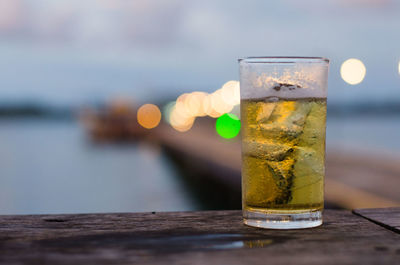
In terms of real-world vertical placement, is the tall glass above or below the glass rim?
below

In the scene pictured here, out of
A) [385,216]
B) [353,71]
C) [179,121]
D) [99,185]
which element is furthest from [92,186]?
[179,121]

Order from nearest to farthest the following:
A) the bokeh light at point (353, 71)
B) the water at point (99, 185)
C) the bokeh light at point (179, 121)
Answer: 1. the bokeh light at point (353, 71)
2. the water at point (99, 185)
3. the bokeh light at point (179, 121)

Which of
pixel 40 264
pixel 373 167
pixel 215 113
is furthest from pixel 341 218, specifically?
pixel 215 113

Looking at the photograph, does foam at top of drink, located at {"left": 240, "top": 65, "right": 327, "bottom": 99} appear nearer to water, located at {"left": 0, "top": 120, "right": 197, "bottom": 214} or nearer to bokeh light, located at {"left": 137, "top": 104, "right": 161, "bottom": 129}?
water, located at {"left": 0, "top": 120, "right": 197, "bottom": 214}

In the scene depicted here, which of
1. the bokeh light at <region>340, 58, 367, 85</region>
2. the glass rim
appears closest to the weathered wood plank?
the glass rim

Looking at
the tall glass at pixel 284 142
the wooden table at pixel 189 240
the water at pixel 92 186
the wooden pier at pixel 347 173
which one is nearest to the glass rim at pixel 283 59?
the tall glass at pixel 284 142

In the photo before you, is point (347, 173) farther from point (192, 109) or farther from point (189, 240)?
point (192, 109)

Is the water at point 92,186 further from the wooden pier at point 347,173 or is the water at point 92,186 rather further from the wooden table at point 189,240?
the wooden table at point 189,240
